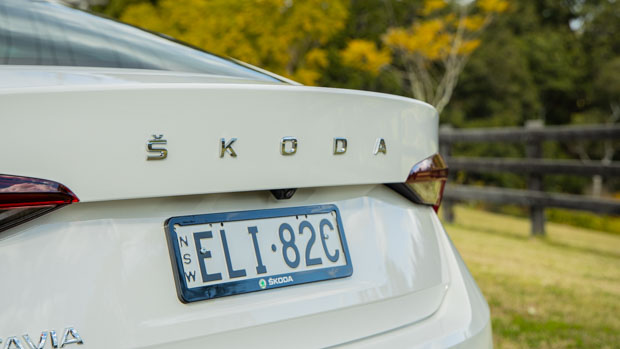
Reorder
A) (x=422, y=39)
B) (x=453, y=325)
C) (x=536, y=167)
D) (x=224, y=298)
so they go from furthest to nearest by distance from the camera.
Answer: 1. (x=422, y=39)
2. (x=536, y=167)
3. (x=453, y=325)
4. (x=224, y=298)

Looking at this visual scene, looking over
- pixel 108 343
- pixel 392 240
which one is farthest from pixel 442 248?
pixel 108 343

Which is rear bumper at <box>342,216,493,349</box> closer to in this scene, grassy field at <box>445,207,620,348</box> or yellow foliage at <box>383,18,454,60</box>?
grassy field at <box>445,207,620,348</box>

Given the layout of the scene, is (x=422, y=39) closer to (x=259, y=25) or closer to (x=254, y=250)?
(x=259, y=25)

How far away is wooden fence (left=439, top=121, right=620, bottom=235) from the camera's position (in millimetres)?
6746

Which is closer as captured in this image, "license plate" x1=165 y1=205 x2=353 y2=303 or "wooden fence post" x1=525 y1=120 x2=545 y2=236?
"license plate" x1=165 y1=205 x2=353 y2=303

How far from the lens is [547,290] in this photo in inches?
170

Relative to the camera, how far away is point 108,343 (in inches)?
39.6

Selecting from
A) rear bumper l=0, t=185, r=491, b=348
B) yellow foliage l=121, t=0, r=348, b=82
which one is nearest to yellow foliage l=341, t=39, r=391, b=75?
yellow foliage l=121, t=0, r=348, b=82

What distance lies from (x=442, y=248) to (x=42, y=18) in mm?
1366

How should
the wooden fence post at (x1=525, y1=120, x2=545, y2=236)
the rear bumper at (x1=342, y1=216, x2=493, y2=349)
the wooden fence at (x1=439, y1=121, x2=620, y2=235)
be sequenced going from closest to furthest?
the rear bumper at (x1=342, y1=216, x2=493, y2=349)
the wooden fence at (x1=439, y1=121, x2=620, y2=235)
the wooden fence post at (x1=525, y1=120, x2=545, y2=236)

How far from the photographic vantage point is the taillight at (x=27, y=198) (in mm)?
949

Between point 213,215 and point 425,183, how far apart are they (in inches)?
24.6

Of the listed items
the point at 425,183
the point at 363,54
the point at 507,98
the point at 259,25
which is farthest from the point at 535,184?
the point at 507,98

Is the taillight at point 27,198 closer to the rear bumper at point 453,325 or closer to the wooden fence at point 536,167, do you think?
the rear bumper at point 453,325
